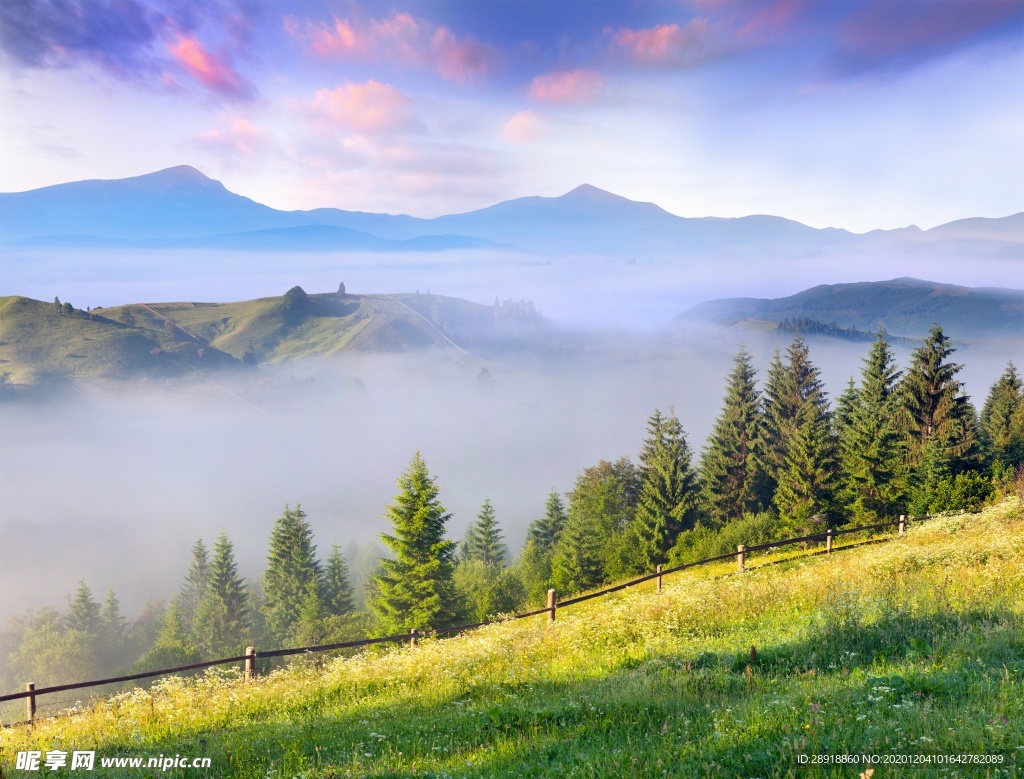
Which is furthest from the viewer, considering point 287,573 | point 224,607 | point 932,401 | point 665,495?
point 224,607

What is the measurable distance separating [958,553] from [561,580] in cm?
5511

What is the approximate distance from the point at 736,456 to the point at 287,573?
197 feet

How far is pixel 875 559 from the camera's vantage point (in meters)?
17.5

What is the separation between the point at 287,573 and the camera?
8181 centimetres

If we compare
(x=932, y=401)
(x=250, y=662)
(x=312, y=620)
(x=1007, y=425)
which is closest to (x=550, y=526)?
(x=312, y=620)

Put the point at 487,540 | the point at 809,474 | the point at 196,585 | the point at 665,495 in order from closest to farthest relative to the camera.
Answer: the point at 809,474
the point at 665,495
the point at 487,540
the point at 196,585

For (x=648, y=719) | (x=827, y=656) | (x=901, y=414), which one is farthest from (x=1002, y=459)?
(x=648, y=719)

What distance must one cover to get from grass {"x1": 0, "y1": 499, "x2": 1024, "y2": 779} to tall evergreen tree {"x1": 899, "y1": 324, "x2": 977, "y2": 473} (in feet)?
132

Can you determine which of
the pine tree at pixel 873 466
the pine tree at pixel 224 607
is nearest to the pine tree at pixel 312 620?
the pine tree at pixel 224 607

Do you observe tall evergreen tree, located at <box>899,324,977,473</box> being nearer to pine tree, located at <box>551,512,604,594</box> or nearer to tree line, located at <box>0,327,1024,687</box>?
tree line, located at <box>0,327,1024,687</box>

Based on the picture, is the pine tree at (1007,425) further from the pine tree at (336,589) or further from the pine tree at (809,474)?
the pine tree at (336,589)

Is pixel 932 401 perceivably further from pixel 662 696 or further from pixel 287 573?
pixel 287 573

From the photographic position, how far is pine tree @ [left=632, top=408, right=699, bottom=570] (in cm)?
6328

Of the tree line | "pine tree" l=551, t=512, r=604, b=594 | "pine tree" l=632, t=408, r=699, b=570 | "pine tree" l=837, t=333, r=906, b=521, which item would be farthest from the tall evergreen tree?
"pine tree" l=551, t=512, r=604, b=594
